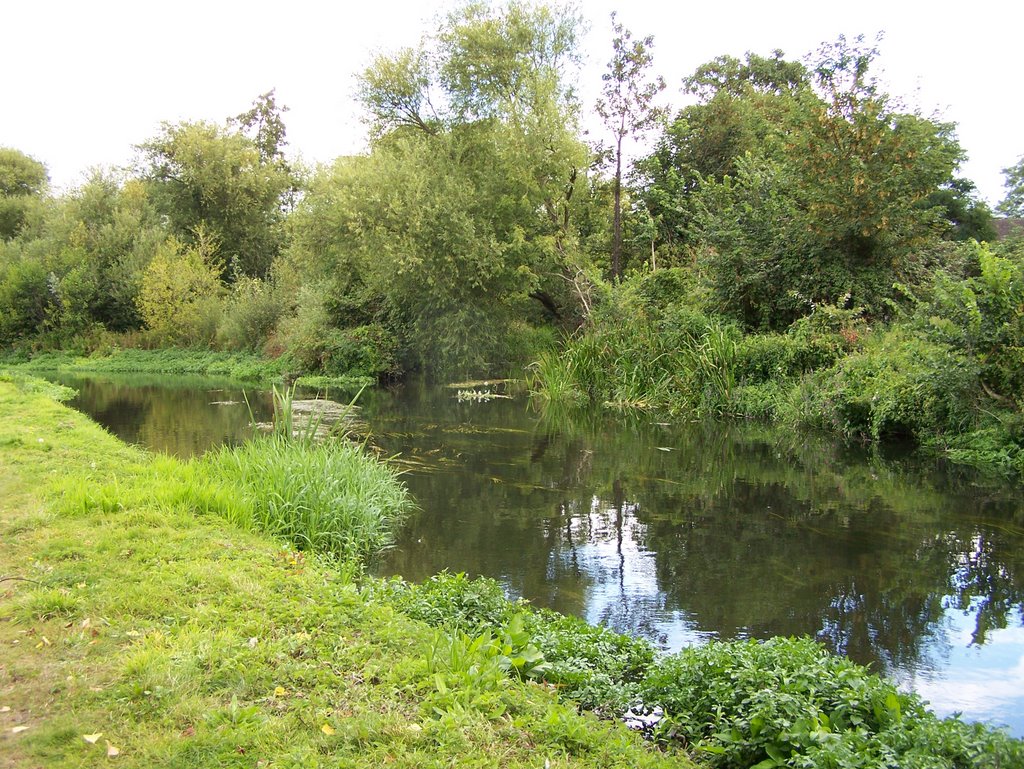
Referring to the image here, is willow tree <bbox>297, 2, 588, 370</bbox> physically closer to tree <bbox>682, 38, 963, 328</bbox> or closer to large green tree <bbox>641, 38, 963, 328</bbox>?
large green tree <bbox>641, 38, 963, 328</bbox>

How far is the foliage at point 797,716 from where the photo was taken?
3.31 metres

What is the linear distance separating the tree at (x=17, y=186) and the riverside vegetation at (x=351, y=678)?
52502 mm

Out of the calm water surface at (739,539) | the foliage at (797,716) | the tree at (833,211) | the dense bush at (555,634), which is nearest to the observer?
the foliage at (797,716)

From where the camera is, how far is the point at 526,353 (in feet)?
89.8

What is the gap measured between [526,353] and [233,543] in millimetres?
21350

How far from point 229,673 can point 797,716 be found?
2.81m

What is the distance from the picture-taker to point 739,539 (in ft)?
27.4

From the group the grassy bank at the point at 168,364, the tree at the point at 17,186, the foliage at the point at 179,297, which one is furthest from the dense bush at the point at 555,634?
the tree at the point at 17,186

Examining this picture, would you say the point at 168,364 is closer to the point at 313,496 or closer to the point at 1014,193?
the point at 313,496

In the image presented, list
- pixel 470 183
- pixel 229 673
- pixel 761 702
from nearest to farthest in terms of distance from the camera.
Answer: pixel 761 702, pixel 229 673, pixel 470 183

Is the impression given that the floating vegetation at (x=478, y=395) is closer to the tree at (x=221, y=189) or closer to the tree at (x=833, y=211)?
the tree at (x=833, y=211)

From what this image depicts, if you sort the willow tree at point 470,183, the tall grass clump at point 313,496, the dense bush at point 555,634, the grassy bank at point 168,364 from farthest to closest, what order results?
the grassy bank at point 168,364, the willow tree at point 470,183, the tall grass clump at point 313,496, the dense bush at point 555,634

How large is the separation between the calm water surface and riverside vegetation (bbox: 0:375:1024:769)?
1162mm

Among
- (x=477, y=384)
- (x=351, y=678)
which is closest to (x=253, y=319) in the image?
(x=477, y=384)
